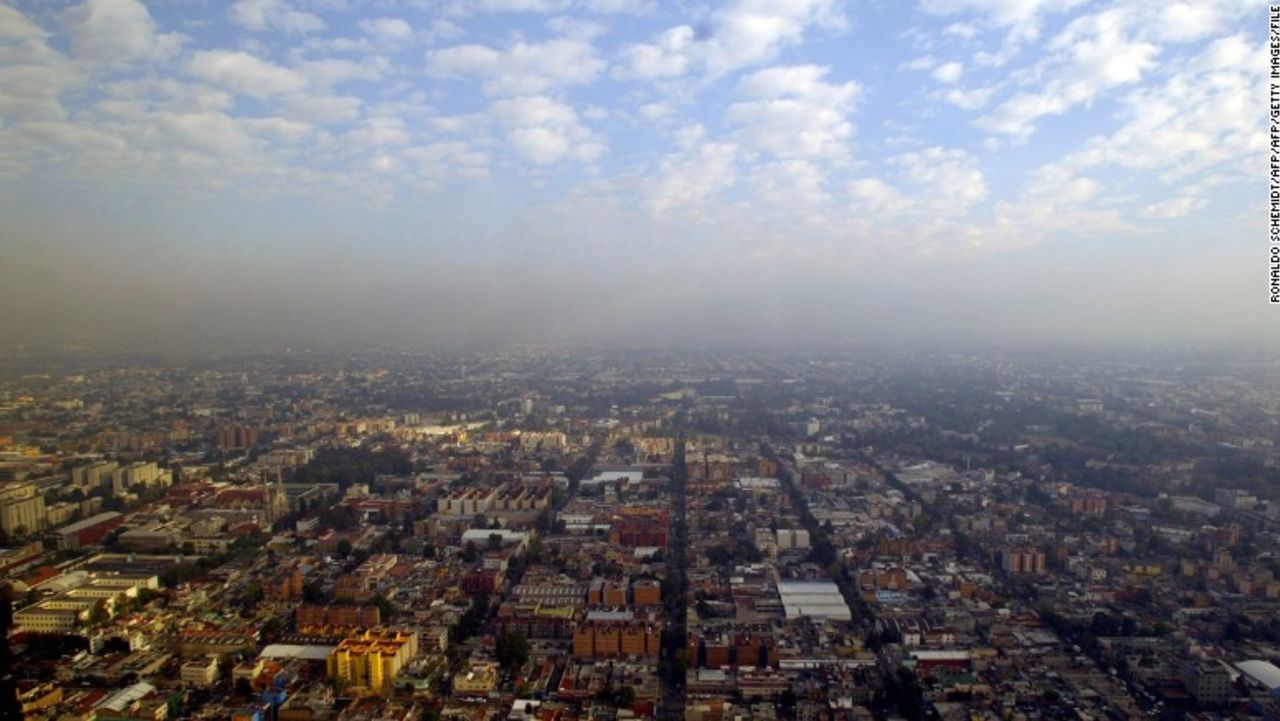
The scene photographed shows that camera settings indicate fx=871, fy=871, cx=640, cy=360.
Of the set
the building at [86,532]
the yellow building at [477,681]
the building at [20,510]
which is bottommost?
the yellow building at [477,681]

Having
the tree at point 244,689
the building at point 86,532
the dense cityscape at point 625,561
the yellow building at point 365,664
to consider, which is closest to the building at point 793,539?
the dense cityscape at point 625,561

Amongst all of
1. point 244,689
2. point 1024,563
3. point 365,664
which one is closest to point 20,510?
point 244,689

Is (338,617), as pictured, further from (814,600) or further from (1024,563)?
(1024,563)

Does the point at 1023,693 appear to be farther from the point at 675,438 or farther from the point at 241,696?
the point at 675,438

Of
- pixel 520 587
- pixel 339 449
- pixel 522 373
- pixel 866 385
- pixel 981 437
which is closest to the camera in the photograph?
pixel 520 587

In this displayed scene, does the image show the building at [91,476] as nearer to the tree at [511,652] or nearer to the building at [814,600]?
the tree at [511,652]

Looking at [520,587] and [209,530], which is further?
[209,530]

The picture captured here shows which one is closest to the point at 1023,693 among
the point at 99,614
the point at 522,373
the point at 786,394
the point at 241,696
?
the point at 241,696
